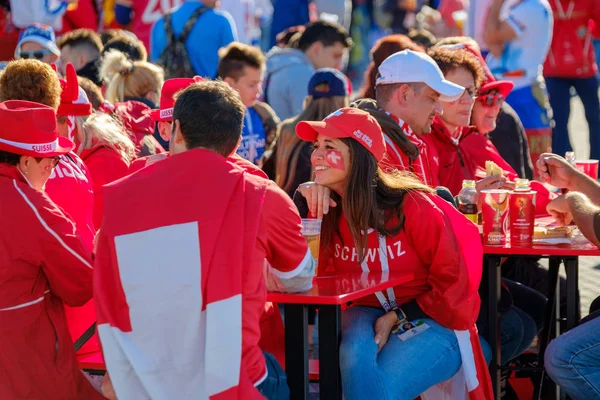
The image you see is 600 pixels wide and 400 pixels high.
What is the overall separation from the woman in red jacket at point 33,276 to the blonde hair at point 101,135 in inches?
49.3

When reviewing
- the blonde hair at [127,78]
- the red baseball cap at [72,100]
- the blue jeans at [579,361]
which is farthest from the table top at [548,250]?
the blonde hair at [127,78]

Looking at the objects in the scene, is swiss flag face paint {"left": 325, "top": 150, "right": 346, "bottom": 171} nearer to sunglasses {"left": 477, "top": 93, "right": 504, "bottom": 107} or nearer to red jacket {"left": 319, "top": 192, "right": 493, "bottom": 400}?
red jacket {"left": 319, "top": 192, "right": 493, "bottom": 400}

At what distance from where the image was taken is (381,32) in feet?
55.3

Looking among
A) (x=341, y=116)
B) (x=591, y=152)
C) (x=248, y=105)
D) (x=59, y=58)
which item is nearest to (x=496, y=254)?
(x=341, y=116)

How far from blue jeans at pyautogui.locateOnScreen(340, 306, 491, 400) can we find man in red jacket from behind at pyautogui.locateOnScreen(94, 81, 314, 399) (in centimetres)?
62

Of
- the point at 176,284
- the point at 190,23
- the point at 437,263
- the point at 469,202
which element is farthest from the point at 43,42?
the point at 176,284

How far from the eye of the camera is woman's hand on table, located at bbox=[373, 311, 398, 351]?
404 centimetres

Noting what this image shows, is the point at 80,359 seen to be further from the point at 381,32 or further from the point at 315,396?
the point at 381,32

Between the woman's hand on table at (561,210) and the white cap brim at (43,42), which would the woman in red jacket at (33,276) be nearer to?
the woman's hand on table at (561,210)

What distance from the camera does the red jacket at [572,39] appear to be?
974cm

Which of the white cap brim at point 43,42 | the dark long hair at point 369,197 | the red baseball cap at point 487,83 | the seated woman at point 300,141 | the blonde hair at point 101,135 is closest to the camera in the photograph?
the dark long hair at point 369,197

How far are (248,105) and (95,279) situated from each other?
4160mm

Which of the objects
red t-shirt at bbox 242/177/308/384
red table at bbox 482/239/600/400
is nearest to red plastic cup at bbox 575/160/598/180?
red table at bbox 482/239/600/400

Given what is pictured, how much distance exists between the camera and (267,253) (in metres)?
3.49
